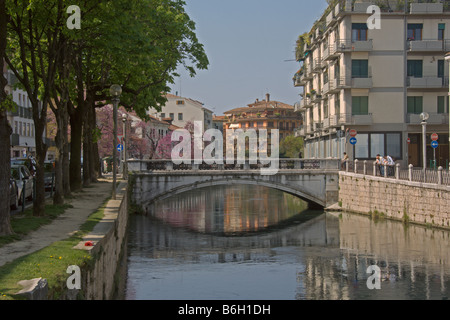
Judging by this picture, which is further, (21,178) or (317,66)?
(317,66)

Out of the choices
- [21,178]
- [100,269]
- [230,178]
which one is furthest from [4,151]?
[230,178]

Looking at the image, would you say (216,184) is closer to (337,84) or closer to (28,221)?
(337,84)

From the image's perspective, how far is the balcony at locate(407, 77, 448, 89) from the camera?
49341 millimetres

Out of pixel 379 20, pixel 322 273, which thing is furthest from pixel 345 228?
pixel 379 20

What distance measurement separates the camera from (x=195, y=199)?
189 ft

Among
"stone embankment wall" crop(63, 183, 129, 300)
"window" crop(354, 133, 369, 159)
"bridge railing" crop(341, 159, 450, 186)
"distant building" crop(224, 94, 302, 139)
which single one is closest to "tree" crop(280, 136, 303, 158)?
"distant building" crop(224, 94, 302, 139)

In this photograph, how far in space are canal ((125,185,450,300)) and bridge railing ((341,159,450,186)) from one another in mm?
2348

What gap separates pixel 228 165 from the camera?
43.9 m

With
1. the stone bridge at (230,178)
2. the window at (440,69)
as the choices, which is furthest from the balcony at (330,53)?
the stone bridge at (230,178)

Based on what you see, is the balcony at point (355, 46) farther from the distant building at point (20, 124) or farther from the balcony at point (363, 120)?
the distant building at point (20, 124)

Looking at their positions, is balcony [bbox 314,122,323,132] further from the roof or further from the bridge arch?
Answer: the roof

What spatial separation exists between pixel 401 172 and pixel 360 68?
17043mm

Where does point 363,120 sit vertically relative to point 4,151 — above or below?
above
